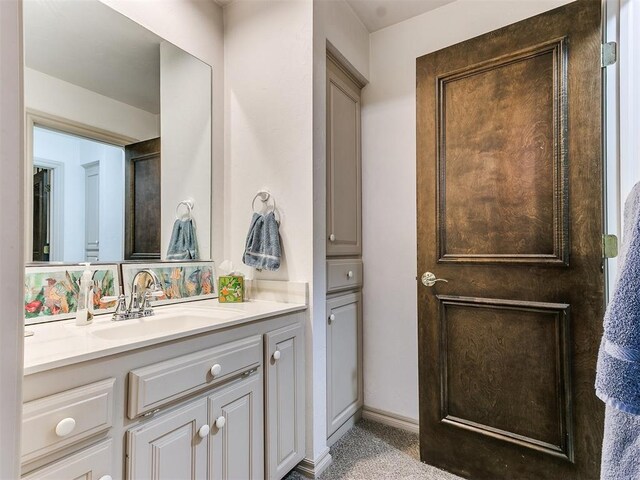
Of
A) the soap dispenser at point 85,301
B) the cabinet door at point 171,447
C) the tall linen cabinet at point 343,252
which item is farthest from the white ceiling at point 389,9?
the cabinet door at point 171,447

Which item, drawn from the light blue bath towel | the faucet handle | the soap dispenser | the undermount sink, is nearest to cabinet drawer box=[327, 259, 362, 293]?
the undermount sink

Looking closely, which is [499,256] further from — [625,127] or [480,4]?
[480,4]

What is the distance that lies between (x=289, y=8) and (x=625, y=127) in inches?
60.2

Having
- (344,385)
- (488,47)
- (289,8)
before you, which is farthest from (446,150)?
(344,385)

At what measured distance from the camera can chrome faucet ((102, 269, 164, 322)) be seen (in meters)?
1.31

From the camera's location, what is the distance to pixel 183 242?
1720mm

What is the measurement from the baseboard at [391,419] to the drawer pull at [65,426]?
1755 millimetres

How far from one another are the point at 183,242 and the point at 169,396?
0.90 meters

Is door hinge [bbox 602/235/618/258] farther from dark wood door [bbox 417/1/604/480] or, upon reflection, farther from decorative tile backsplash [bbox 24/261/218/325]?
decorative tile backsplash [bbox 24/261/218/325]

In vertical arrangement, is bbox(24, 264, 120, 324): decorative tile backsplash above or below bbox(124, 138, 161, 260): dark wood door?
below

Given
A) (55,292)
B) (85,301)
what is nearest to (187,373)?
(85,301)

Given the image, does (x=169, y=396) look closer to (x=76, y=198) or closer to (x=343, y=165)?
(x=76, y=198)

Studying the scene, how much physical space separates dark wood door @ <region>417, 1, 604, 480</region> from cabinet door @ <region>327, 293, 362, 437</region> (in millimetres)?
446

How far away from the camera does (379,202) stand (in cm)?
214
